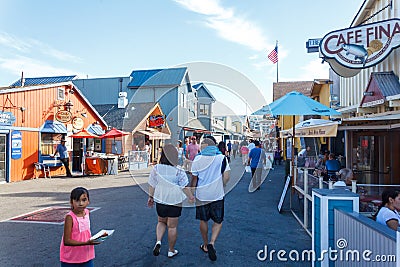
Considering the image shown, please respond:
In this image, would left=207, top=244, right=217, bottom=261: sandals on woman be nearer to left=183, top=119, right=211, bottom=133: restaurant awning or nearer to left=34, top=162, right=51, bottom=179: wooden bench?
left=34, top=162, right=51, bottom=179: wooden bench

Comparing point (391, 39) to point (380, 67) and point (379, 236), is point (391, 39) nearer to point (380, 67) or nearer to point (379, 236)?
point (380, 67)

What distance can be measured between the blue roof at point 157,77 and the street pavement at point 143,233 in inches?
689

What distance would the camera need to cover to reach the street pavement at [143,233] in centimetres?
475

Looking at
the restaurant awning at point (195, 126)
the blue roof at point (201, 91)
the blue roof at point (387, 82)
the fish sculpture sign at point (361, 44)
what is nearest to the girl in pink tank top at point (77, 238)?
the blue roof at point (387, 82)

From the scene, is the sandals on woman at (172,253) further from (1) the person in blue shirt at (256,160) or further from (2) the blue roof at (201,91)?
(2) the blue roof at (201,91)

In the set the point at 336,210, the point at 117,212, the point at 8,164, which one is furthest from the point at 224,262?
the point at 8,164

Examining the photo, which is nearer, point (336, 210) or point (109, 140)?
point (336, 210)

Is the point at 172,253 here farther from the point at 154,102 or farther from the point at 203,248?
the point at 154,102

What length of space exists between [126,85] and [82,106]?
9.66 metres

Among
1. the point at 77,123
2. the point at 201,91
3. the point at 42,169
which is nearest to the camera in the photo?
the point at 42,169

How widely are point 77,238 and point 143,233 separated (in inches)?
117

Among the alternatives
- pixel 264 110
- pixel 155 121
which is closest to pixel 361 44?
pixel 264 110

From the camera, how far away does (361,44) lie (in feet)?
30.5

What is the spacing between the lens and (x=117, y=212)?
25.5 ft
